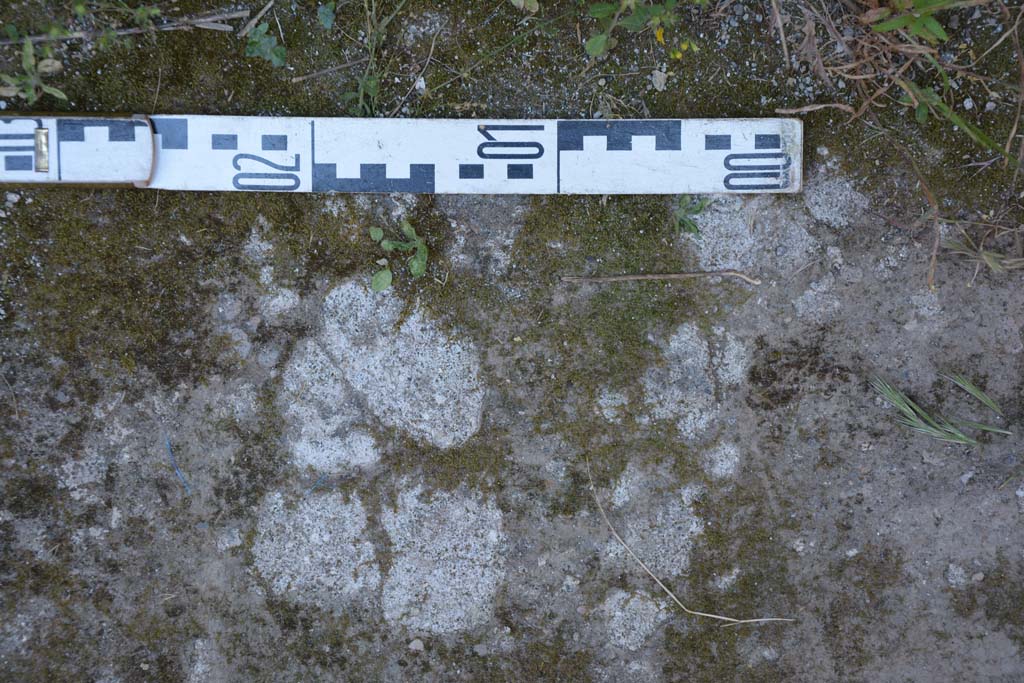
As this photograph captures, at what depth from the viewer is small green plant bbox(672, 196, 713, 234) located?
8.34ft

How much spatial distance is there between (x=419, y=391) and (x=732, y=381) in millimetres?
1441

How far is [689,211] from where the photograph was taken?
8.34ft

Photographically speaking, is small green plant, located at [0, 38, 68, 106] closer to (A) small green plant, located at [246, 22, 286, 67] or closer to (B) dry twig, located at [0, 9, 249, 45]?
(B) dry twig, located at [0, 9, 249, 45]

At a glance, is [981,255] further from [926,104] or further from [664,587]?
[664,587]

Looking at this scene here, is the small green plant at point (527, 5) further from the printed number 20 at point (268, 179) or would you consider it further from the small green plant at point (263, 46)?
the printed number 20 at point (268, 179)

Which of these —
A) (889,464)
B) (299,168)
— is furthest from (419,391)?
(889,464)

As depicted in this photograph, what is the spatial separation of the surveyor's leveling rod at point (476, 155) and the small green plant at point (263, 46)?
27 centimetres

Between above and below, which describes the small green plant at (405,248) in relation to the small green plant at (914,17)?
below

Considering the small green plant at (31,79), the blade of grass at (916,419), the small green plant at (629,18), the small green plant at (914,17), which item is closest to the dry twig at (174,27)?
the small green plant at (31,79)

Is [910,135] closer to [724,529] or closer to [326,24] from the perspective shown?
[724,529]

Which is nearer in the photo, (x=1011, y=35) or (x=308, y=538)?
(x=1011, y=35)

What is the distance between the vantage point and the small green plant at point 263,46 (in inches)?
96.7

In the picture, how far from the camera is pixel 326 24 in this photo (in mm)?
2459

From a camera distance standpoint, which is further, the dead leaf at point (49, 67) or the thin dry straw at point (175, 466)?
the thin dry straw at point (175, 466)
